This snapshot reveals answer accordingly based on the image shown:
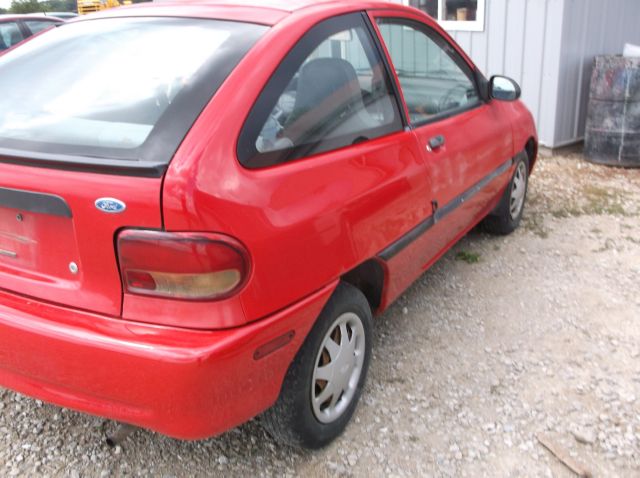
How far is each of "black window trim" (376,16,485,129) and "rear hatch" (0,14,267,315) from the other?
37.7 inches

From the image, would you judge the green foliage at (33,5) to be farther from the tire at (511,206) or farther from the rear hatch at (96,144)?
the rear hatch at (96,144)

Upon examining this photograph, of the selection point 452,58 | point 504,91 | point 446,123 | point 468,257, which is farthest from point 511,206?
point 446,123

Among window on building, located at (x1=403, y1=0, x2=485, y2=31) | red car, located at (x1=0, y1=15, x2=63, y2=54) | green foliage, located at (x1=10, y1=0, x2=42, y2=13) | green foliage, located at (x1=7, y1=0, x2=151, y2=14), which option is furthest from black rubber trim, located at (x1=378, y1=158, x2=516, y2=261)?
green foliage, located at (x1=10, y1=0, x2=42, y2=13)

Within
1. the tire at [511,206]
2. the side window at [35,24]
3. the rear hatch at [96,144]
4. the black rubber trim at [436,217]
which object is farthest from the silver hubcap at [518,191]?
the side window at [35,24]

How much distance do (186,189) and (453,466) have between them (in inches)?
57.8

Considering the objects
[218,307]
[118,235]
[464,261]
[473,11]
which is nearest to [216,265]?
[218,307]

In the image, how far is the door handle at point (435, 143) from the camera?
2.89 metres

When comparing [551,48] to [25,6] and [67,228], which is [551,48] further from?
[25,6]

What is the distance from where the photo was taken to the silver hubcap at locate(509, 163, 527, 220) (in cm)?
441

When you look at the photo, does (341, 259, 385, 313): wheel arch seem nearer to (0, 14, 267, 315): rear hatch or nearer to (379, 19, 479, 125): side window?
(379, 19, 479, 125): side window

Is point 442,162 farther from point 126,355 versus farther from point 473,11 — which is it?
point 473,11

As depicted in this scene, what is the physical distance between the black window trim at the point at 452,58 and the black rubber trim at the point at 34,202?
5.12ft

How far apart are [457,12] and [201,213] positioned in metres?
5.98

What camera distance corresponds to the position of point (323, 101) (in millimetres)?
2330
